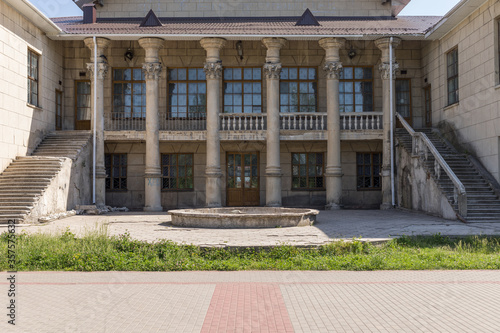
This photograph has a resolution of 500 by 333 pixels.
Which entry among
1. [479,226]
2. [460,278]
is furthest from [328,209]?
[460,278]

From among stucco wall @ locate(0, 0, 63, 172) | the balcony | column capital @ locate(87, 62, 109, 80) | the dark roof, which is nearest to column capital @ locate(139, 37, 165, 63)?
the dark roof

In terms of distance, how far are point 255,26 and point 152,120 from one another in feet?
21.0

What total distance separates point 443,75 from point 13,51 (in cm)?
1778

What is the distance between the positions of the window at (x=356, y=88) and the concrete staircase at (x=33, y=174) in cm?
1246

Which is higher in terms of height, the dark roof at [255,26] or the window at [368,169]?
the dark roof at [255,26]

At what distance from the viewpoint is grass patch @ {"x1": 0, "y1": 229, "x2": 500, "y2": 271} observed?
9.23 m

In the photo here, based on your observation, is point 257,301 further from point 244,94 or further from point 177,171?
point 244,94

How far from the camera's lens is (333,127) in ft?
72.4

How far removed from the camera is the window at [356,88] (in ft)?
81.3

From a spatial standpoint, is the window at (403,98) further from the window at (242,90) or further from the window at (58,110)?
the window at (58,110)

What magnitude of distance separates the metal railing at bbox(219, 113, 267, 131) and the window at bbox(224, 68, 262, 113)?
1.01m

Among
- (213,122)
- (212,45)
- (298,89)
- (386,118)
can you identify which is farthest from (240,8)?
(386,118)

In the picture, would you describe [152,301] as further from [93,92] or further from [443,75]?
[443,75]

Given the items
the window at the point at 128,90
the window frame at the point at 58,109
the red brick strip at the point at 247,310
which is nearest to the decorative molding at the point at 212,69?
the window at the point at 128,90
